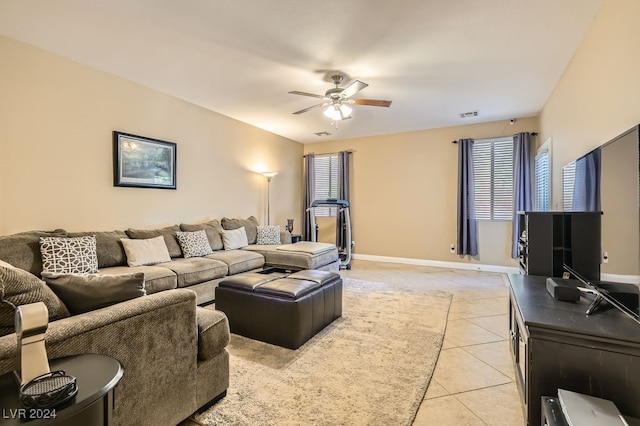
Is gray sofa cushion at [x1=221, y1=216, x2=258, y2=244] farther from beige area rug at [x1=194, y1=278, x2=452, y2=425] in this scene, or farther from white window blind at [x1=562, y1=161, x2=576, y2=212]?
white window blind at [x1=562, y1=161, x2=576, y2=212]

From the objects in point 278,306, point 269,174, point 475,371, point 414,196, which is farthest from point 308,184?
point 475,371

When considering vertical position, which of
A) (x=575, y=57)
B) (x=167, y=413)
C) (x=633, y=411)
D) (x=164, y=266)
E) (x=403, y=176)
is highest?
(x=575, y=57)

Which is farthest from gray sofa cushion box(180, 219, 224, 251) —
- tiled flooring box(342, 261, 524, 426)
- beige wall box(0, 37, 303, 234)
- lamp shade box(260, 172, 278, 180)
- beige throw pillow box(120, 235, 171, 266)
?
tiled flooring box(342, 261, 524, 426)

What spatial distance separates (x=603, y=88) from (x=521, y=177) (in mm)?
3059

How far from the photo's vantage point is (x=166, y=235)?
398 cm

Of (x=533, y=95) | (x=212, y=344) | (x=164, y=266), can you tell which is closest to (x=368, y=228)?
(x=533, y=95)

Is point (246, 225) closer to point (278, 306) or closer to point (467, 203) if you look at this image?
point (278, 306)

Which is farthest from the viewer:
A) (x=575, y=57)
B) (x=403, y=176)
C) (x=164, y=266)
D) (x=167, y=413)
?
(x=403, y=176)

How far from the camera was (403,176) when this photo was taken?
6344 millimetres

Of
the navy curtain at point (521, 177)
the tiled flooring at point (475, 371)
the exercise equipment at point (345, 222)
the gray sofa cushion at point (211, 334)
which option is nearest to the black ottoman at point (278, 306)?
the gray sofa cushion at point (211, 334)

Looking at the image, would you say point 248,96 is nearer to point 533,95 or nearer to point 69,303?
point 69,303

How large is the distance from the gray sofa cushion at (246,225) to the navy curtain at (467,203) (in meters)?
3.86

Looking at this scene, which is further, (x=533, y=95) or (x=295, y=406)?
(x=533, y=95)

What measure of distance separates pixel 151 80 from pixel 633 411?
16.4 ft
